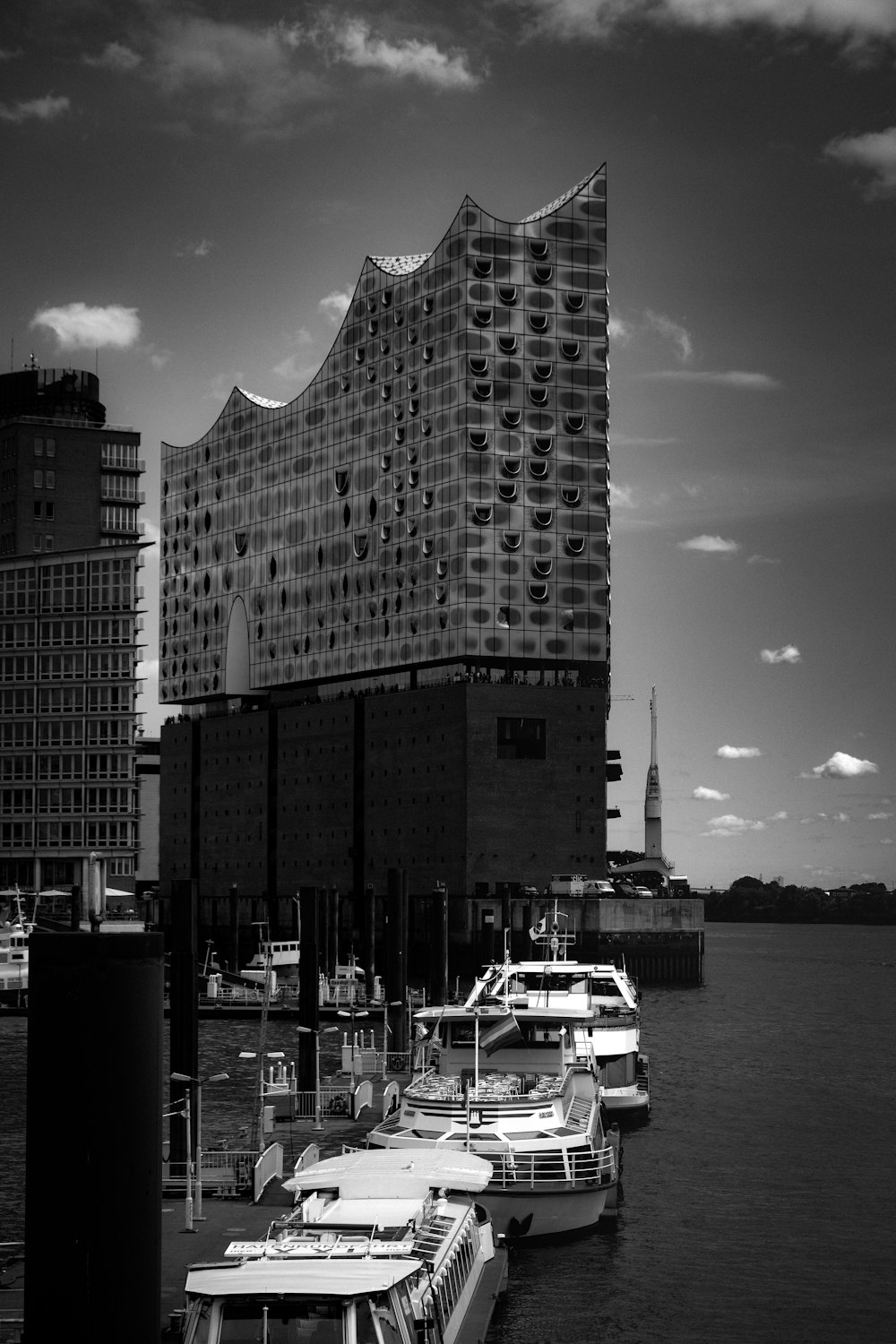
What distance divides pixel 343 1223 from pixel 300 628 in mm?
152259

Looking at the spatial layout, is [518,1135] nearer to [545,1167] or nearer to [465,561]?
[545,1167]

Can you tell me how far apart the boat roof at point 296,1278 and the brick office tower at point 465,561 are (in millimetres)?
133272

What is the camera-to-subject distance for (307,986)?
62.3 m

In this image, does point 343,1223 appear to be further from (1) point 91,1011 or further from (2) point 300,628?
(2) point 300,628

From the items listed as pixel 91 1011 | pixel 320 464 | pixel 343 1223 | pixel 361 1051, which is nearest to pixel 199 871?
pixel 320 464

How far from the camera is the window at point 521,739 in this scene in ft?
515

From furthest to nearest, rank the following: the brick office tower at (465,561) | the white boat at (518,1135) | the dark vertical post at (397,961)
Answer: the brick office tower at (465,561), the dark vertical post at (397,961), the white boat at (518,1135)

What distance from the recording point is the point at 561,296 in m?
156

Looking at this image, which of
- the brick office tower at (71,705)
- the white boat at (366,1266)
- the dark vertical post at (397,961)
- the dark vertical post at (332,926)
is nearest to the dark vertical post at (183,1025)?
the white boat at (366,1266)

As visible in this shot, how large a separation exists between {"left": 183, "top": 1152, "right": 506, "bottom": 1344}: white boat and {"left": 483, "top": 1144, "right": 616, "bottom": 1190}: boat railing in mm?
4743

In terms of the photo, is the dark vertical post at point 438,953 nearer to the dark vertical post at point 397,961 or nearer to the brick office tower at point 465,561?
the dark vertical post at point 397,961

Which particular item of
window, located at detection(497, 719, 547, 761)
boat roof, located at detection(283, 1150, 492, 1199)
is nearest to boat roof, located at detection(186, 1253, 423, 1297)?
boat roof, located at detection(283, 1150, 492, 1199)

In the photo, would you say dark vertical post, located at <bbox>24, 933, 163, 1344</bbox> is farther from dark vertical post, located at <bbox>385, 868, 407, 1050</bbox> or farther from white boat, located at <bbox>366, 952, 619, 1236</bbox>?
dark vertical post, located at <bbox>385, 868, 407, 1050</bbox>

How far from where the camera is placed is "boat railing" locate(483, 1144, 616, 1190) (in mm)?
39312
